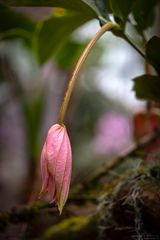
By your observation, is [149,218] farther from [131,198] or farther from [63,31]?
[63,31]

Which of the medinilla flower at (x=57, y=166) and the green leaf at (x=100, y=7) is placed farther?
the green leaf at (x=100, y=7)

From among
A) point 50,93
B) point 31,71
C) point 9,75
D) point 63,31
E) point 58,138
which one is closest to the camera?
point 58,138

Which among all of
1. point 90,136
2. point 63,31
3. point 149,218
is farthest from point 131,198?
point 90,136

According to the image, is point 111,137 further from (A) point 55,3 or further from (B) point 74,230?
(A) point 55,3

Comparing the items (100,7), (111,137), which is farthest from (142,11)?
(111,137)

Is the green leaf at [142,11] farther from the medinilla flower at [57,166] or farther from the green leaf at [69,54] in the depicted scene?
the green leaf at [69,54]

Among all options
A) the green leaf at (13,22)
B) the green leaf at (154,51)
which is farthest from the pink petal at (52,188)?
the green leaf at (13,22)

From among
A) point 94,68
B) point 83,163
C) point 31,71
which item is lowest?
point 83,163
